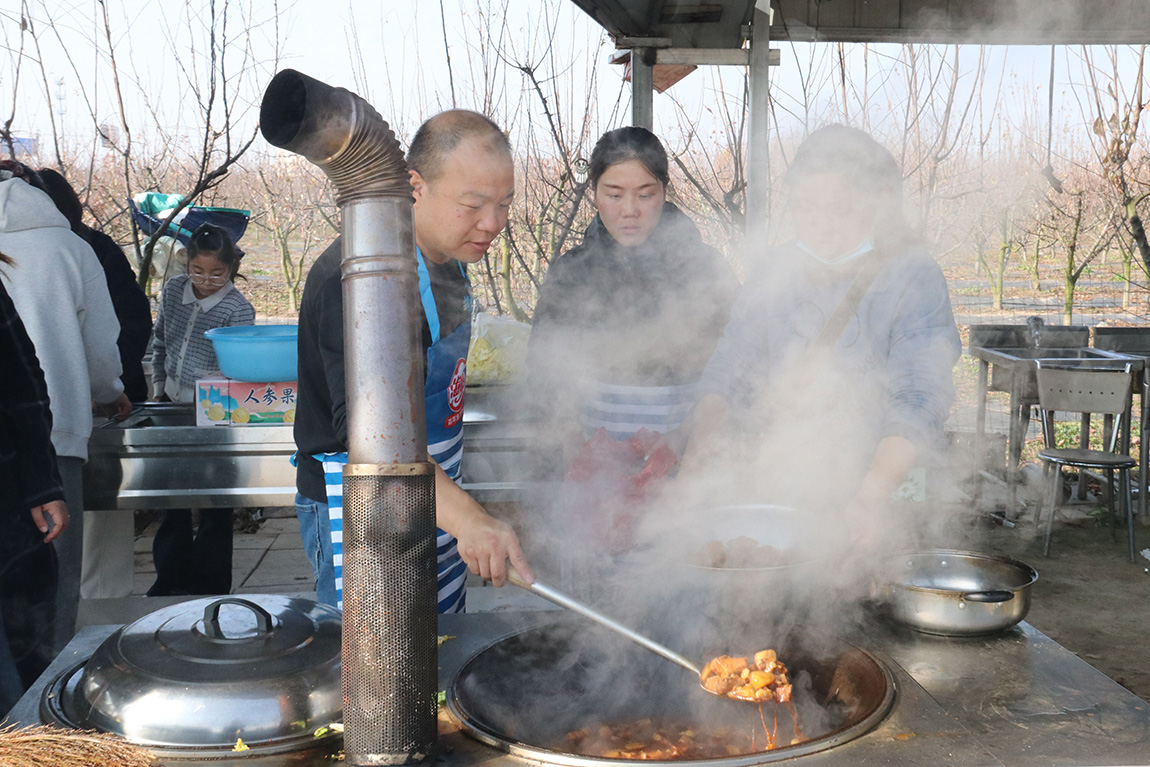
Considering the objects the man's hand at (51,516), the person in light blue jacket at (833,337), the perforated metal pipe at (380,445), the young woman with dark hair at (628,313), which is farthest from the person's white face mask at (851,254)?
the man's hand at (51,516)

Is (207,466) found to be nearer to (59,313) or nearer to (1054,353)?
(59,313)

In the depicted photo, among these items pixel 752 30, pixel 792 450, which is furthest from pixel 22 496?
pixel 752 30

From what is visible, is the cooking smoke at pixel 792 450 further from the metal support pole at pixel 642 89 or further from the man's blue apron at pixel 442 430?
the metal support pole at pixel 642 89

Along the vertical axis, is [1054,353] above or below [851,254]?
below

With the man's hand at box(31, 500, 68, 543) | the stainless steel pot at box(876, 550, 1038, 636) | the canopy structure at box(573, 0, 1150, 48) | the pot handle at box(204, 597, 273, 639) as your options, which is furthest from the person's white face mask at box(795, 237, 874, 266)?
the man's hand at box(31, 500, 68, 543)

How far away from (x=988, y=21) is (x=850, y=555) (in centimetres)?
213

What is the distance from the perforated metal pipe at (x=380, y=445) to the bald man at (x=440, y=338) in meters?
0.34

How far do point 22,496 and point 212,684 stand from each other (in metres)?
1.72

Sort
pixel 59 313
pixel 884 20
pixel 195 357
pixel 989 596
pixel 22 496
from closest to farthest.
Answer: pixel 989 596 → pixel 22 496 → pixel 59 313 → pixel 884 20 → pixel 195 357

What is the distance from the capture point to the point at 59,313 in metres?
3.04

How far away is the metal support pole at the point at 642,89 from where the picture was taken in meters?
4.52

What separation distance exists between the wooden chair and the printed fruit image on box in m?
5.01

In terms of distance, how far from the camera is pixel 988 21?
2.88 m

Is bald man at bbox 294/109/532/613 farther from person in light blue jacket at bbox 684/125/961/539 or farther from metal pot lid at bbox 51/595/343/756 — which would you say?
person in light blue jacket at bbox 684/125/961/539
